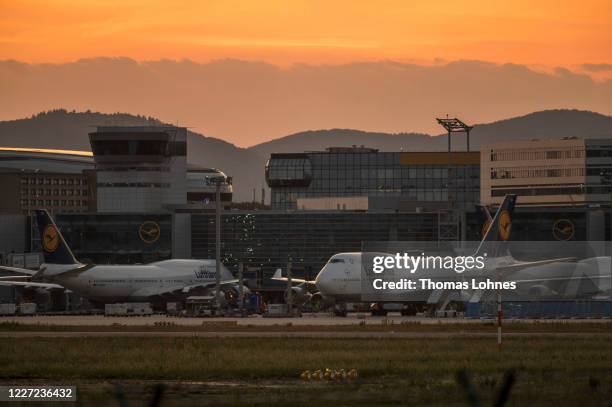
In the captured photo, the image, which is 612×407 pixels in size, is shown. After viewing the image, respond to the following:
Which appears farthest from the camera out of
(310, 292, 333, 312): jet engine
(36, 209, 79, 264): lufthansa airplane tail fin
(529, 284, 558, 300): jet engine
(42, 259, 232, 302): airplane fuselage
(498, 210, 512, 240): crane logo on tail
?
(36, 209, 79, 264): lufthansa airplane tail fin

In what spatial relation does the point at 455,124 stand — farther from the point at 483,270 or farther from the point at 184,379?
the point at 184,379

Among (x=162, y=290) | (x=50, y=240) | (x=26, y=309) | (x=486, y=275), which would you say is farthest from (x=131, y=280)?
(x=486, y=275)

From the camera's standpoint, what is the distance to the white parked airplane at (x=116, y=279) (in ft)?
482

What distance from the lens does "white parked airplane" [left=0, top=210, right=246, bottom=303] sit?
482ft

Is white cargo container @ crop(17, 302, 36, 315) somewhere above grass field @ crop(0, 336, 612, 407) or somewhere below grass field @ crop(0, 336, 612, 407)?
below

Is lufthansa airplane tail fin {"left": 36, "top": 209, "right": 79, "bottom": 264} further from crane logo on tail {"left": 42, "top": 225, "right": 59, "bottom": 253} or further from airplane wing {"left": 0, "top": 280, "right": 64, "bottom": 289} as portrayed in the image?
airplane wing {"left": 0, "top": 280, "right": 64, "bottom": 289}

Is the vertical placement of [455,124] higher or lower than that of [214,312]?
higher

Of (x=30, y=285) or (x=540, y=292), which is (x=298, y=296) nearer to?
(x=540, y=292)

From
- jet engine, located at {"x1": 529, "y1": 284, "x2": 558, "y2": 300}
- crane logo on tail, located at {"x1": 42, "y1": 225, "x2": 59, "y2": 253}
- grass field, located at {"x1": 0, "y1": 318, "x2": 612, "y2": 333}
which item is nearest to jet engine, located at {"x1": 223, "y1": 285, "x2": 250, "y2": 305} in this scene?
crane logo on tail, located at {"x1": 42, "y1": 225, "x2": 59, "y2": 253}

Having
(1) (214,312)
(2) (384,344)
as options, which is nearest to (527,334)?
(2) (384,344)

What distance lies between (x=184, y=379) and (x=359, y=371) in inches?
277

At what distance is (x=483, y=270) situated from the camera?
126188 millimetres

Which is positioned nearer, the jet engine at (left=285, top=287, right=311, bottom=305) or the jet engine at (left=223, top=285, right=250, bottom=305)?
the jet engine at (left=285, top=287, right=311, bottom=305)

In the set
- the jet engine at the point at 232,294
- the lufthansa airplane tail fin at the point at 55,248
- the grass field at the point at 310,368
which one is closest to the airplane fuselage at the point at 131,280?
the lufthansa airplane tail fin at the point at 55,248
